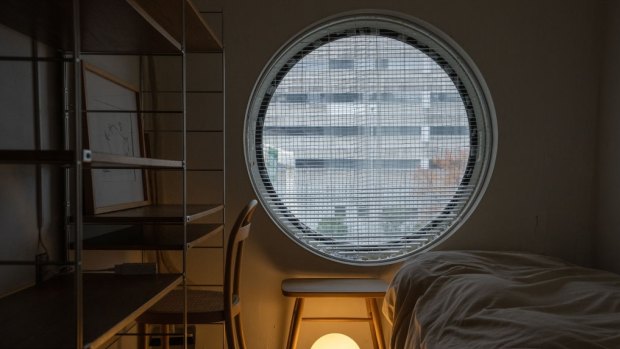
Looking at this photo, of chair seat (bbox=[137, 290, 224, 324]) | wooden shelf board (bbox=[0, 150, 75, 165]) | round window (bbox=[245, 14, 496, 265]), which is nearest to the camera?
wooden shelf board (bbox=[0, 150, 75, 165])

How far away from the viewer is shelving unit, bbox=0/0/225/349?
2.48 feet

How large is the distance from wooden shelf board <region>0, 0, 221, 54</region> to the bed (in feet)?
4.38

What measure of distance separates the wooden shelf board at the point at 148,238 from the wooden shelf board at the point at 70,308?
10 centimetres

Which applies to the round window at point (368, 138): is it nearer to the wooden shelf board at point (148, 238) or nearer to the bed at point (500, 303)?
the bed at point (500, 303)

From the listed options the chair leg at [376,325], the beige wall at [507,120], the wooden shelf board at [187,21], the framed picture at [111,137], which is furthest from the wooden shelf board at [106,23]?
the chair leg at [376,325]

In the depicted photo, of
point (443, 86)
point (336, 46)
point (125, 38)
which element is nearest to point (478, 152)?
point (443, 86)

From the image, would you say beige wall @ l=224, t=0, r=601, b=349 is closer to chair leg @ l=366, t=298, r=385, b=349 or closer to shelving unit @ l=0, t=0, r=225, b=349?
chair leg @ l=366, t=298, r=385, b=349

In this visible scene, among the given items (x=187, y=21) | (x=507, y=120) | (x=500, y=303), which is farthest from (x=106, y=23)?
(x=507, y=120)

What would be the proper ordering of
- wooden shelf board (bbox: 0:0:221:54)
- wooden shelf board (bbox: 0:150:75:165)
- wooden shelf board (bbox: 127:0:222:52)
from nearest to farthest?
wooden shelf board (bbox: 0:150:75:165), wooden shelf board (bbox: 0:0:221:54), wooden shelf board (bbox: 127:0:222:52)

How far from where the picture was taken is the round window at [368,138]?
2.39m

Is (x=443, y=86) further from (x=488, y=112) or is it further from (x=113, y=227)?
(x=113, y=227)

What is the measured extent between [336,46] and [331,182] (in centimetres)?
81

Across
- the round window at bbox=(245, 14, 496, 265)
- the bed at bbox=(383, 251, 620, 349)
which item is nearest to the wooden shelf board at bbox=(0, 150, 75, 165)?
the bed at bbox=(383, 251, 620, 349)

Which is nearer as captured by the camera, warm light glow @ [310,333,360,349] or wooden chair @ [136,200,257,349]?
wooden chair @ [136,200,257,349]
